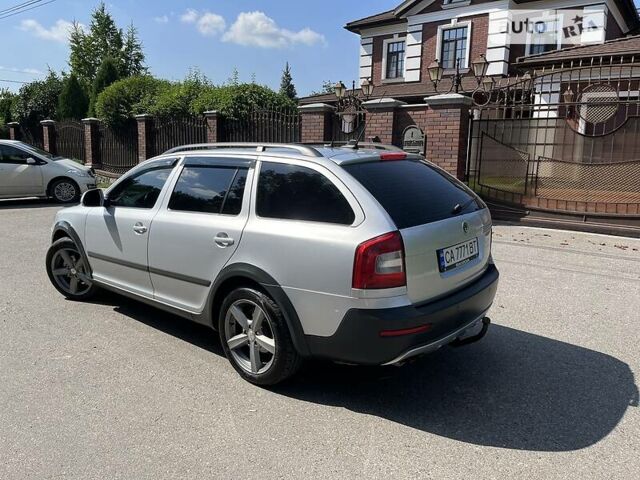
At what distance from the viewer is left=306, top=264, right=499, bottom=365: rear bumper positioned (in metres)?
2.91

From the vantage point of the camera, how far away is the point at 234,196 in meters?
3.71

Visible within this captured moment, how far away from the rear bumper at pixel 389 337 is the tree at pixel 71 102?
94.6 ft

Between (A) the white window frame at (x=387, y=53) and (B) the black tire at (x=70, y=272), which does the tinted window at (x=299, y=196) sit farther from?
(A) the white window frame at (x=387, y=53)

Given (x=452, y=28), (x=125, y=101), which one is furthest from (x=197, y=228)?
(x=452, y=28)

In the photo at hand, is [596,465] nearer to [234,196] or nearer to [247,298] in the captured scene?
[247,298]

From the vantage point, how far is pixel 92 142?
746 inches

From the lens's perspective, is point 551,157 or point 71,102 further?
point 71,102

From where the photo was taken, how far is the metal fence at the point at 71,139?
65.2 feet

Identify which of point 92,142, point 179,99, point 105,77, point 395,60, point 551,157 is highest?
point 395,60

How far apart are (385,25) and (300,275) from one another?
2589cm

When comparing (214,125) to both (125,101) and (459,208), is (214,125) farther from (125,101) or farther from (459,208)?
(459,208)

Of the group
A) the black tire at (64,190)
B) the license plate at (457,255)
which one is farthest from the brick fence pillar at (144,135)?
the license plate at (457,255)

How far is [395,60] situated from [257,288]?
25098mm

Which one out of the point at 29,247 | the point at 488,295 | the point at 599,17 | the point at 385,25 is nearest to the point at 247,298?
the point at 488,295
